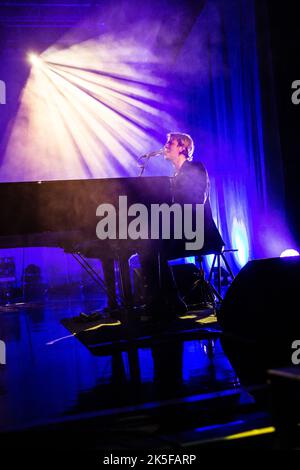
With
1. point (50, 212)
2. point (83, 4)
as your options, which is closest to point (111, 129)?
point (83, 4)

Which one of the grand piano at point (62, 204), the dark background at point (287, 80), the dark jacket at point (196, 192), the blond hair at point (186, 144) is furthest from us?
the dark background at point (287, 80)

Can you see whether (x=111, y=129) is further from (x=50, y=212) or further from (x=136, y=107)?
(x=50, y=212)

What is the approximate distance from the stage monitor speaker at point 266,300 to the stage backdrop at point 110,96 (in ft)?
15.1

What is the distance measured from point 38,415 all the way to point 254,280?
0.82 metres

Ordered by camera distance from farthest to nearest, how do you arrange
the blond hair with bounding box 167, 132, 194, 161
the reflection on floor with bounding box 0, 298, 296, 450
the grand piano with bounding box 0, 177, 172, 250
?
the blond hair with bounding box 167, 132, 194, 161 → the grand piano with bounding box 0, 177, 172, 250 → the reflection on floor with bounding box 0, 298, 296, 450

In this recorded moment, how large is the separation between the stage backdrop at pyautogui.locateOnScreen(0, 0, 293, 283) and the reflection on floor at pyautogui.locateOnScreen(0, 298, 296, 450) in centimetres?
415

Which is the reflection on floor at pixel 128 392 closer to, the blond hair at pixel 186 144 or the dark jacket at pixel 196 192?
the dark jacket at pixel 196 192

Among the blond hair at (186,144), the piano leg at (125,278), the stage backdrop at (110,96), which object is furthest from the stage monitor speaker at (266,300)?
the stage backdrop at (110,96)

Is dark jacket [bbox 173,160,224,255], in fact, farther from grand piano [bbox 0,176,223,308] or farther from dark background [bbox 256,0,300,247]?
dark background [bbox 256,0,300,247]

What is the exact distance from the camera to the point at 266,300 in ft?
5.71

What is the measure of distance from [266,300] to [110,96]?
5.99 meters

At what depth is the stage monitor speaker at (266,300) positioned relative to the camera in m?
1.65

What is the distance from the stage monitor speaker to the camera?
1.65 m

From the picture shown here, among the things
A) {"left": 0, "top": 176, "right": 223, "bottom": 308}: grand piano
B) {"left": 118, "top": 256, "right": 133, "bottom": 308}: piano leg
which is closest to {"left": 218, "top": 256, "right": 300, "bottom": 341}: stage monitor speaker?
{"left": 0, "top": 176, "right": 223, "bottom": 308}: grand piano
